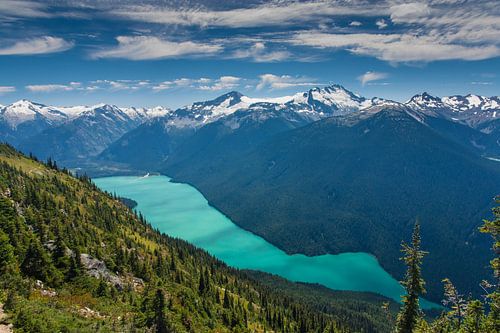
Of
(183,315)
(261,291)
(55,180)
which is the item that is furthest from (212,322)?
(55,180)

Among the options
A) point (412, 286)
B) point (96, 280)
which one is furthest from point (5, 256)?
point (412, 286)

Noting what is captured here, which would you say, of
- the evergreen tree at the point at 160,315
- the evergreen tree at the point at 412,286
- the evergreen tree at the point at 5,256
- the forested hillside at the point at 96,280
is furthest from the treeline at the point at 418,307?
the evergreen tree at the point at 5,256

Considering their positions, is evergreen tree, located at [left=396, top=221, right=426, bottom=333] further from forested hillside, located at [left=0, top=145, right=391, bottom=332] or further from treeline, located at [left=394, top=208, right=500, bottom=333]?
forested hillside, located at [left=0, top=145, right=391, bottom=332]

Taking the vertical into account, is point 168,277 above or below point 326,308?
below

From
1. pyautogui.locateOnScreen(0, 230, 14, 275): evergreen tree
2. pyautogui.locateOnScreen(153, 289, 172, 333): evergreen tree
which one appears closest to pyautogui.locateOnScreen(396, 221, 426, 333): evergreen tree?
pyautogui.locateOnScreen(153, 289, 172, 333): evergreen tree

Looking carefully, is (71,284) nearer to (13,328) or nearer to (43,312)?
(43,312)

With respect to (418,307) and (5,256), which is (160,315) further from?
(418,307)

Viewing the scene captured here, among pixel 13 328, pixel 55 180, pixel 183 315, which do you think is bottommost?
pixel 13 328

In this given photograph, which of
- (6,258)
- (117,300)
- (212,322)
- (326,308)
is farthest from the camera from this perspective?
(326,308)
